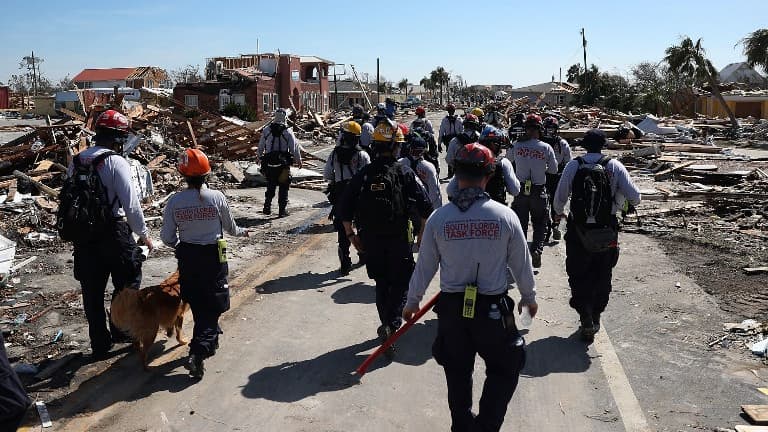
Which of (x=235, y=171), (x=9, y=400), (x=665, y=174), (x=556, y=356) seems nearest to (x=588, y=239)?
(x=556, y=356)

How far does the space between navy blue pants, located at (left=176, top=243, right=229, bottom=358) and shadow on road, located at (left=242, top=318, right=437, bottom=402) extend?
0.52 m

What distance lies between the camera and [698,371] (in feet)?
18.9

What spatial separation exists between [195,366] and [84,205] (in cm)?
157

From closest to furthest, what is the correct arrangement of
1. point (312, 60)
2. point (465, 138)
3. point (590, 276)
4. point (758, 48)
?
point (590, 276), point (465, 138), point (758, 48), point (312, 60)

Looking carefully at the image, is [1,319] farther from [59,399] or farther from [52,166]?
[52,166]

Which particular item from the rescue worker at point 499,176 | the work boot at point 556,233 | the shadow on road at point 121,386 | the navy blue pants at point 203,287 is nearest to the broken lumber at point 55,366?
the shadow on road at point 121,386

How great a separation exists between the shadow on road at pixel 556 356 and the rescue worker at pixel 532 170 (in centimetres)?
251

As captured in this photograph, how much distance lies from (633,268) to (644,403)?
4427mm

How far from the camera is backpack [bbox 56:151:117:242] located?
5.60 metres

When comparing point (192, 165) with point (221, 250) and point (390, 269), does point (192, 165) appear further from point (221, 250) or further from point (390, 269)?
point (390, 269)

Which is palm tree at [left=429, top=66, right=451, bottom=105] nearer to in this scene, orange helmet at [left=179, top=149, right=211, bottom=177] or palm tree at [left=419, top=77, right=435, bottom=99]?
palm tree at [left=419, top=77, right=435, bottom=99]

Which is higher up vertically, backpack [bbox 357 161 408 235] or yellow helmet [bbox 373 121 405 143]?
yellow helmet [bbox 373 121 405 143]

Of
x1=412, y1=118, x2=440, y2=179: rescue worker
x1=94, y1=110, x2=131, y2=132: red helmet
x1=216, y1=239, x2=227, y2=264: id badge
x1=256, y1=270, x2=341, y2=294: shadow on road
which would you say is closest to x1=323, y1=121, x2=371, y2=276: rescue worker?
x1=256, y1=270, x2=341, y2=294: shadow on road

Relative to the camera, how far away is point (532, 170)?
8758 mm
